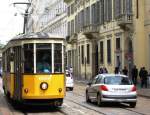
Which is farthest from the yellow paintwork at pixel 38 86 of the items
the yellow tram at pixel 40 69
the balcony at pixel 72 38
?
the balcony at pixel 72 38

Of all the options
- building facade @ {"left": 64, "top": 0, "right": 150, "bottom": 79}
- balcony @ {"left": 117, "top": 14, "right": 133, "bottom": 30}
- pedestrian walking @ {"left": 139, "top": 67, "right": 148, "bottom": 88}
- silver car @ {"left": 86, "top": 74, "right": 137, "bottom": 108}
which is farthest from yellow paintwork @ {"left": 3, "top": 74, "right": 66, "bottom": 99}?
balcony @ {"left": 117, "top": 14, "right": 133, "bottom": 30}

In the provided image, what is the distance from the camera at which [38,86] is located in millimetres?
21344

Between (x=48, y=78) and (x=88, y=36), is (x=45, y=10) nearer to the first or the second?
(x=88, y=36)

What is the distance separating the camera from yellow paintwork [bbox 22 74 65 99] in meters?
21.2

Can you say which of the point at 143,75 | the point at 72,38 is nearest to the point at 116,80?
the point at 143,75

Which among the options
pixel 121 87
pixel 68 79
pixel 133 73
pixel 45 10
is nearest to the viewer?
pixel 121 87

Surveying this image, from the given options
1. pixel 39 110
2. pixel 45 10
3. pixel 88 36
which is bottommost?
pixel 39 110

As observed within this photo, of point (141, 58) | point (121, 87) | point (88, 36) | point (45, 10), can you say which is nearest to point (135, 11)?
point (141, 58)

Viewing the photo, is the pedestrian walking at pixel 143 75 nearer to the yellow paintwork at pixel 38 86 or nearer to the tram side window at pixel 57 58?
the tram side window at pixel 57 58

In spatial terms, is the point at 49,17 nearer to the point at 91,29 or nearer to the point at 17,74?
the point at 91,29

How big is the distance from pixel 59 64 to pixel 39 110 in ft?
7.37

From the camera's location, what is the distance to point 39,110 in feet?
74.0

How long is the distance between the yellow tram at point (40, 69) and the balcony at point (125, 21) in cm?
2909

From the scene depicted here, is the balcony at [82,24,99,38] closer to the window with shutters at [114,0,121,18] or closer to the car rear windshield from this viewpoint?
the window with shutters at [114,0,121,18]
